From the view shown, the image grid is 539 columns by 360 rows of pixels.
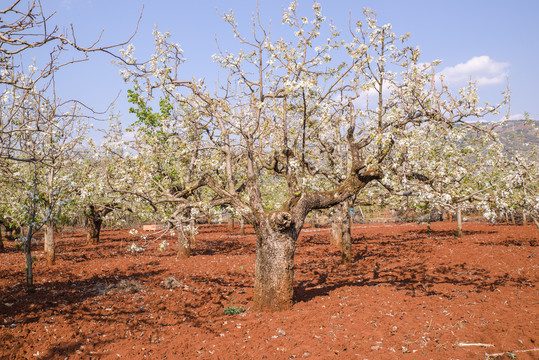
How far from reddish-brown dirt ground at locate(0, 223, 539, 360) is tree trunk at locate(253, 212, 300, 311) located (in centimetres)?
47

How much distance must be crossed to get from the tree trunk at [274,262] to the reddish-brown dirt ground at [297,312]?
47 cm

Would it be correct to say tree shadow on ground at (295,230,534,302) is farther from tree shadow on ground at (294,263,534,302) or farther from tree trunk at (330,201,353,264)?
tree trunk at (330,201,353,264)

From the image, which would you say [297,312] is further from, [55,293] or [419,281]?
[55,293]

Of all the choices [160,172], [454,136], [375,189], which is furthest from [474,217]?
[160,172]

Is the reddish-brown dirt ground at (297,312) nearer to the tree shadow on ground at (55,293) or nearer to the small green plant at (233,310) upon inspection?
the tree shadow on ground at (55,293)

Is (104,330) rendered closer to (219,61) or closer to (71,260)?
(219,61)

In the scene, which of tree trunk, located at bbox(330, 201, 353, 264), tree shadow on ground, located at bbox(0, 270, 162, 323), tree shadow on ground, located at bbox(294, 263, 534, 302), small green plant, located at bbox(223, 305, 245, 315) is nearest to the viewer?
small green plant, located at bbox(223, 305, 245, 315)

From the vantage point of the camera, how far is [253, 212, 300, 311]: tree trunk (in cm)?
955

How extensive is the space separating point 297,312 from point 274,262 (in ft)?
5.27

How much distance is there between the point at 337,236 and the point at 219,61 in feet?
53.8

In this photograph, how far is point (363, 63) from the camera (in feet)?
34.1

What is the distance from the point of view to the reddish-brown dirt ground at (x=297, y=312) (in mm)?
7363

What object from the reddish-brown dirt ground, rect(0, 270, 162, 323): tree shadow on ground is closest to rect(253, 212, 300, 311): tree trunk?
the reddish-brown dirt ground

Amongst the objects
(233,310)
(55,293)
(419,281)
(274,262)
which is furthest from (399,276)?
(55,293)
